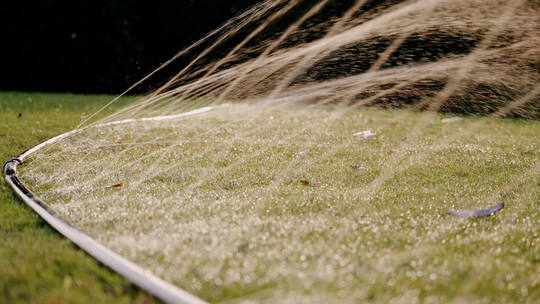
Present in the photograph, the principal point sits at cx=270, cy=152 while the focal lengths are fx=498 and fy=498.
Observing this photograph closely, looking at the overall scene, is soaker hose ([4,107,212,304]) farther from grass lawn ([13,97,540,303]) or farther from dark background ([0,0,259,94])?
dark background ([0,0,259,94])

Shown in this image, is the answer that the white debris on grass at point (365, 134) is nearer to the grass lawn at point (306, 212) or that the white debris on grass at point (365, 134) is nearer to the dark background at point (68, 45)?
the grass lawn at point (306, 212)

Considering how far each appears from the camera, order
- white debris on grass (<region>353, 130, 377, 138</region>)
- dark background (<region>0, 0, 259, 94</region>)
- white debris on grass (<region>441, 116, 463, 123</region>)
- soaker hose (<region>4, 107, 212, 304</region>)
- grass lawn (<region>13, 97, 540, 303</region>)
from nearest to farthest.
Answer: soaker hose (<region>4, 107, 212, 304</region>) → grass lawn (<region>13, 97, 540, 303</region>) → white debris on grass (<region>353, 130, 377, 138</region>) → white debris on grass (<region>441, 116, 463, 123</region>) → dark background (<region>0, 0, 259, 94</region>)

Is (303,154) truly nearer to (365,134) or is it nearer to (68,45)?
(365,134)

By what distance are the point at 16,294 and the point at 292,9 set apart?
12.7 ft

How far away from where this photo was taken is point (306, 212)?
2.58 metres

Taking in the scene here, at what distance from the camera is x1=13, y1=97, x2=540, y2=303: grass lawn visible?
1.78m

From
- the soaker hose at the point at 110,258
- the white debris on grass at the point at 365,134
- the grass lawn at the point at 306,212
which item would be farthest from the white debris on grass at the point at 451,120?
the soaker hose at the point at 110,258

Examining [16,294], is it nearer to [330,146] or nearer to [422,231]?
[422,231]

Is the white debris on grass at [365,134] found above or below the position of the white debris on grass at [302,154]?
below

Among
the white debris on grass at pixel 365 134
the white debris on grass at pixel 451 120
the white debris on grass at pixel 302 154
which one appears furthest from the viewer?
the white debris on grass at pixel 451 120

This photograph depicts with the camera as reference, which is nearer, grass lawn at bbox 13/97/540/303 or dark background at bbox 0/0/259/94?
grass lawn at bbox 13/97/540/303

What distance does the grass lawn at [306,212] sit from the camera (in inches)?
70.0

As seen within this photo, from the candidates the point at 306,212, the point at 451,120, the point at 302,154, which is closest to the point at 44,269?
the point at 306,212

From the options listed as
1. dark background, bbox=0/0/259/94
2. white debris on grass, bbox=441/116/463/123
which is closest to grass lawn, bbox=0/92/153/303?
white debris on grass, bbox=441/116/463/123
